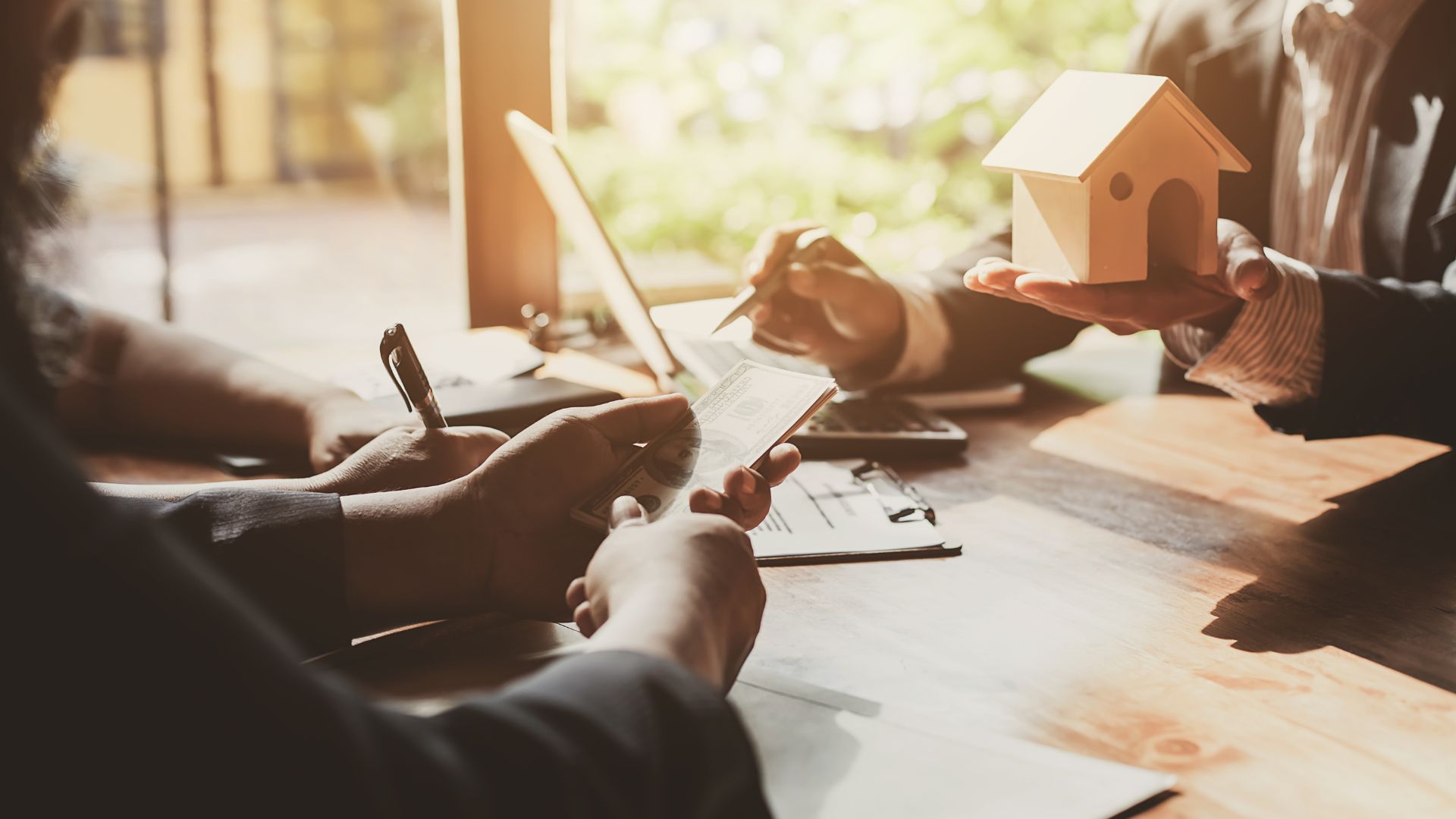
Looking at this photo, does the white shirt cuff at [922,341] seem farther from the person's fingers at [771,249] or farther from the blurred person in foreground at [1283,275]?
the person's fingers at [771,249]

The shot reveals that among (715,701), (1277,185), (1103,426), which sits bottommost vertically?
(1103,426)

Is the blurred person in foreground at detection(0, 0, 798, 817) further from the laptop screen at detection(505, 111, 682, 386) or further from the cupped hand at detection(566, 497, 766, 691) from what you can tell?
the laptop screen at detection(505, 111, 682, 386)

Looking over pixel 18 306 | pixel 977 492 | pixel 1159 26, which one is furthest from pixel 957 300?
pixel 18 306

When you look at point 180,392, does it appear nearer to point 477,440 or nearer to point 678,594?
point 477,440

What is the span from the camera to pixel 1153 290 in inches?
46.2

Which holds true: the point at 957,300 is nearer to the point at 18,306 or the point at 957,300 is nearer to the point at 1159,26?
the point at 1159,26

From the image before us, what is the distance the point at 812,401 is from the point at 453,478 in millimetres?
335

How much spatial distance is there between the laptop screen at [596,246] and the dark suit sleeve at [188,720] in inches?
41.2

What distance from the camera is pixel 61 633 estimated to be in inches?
18.1

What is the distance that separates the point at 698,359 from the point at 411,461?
0.61 metres

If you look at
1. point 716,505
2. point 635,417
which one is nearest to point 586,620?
point 716,505

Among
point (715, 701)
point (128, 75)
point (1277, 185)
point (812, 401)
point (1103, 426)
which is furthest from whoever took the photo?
point (128, 75)

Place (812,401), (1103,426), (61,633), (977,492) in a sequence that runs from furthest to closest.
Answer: (1103,426) → (977,492) → (812,401) → (61,633)

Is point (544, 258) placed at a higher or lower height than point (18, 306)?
lower
